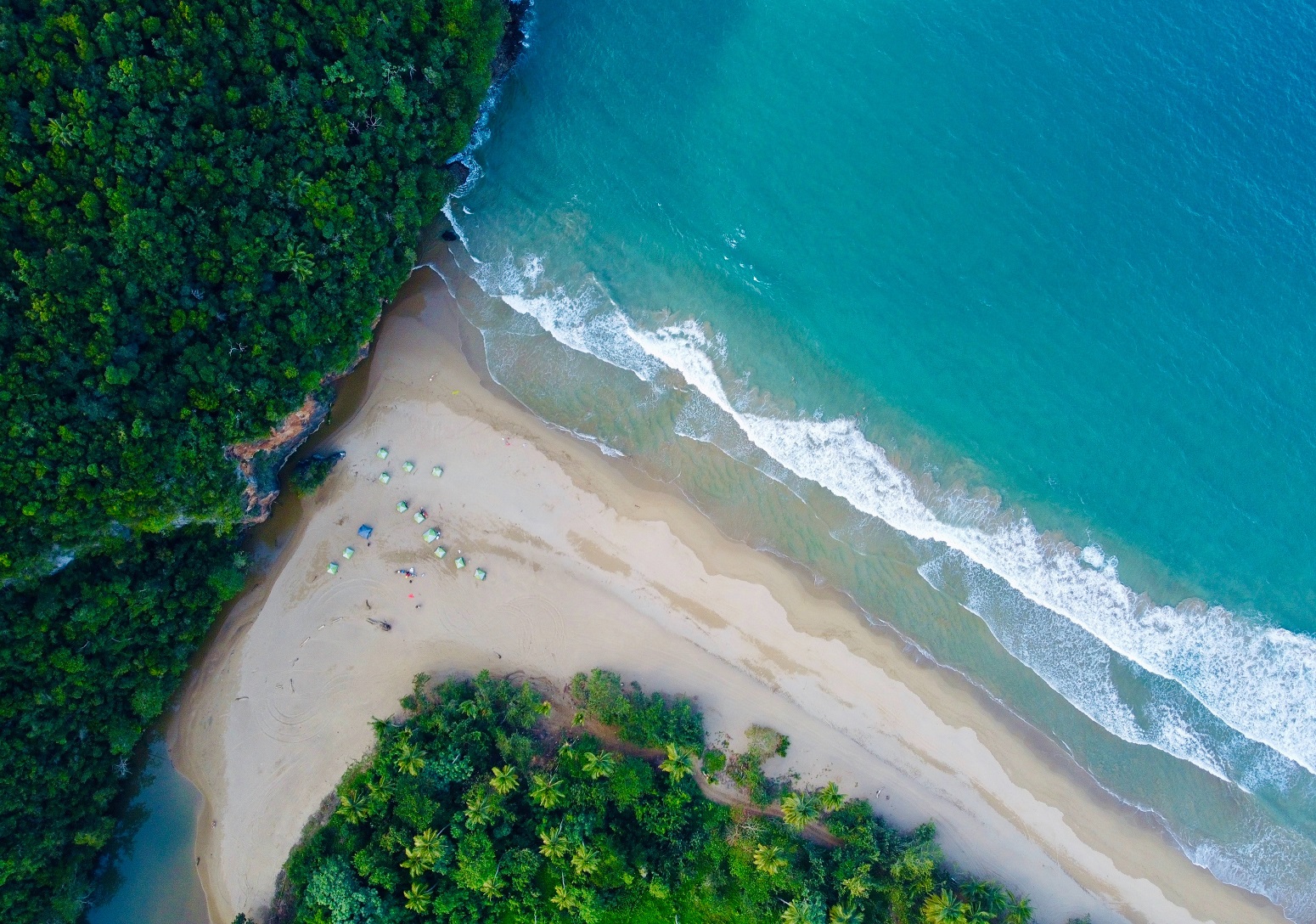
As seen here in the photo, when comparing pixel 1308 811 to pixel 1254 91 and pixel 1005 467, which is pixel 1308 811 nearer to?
pixel 1005 467

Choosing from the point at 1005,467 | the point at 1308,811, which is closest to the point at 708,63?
the point at 1005,467

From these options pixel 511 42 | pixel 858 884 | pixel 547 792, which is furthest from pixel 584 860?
pixel 511 42

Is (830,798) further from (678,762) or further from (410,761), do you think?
(410,761)

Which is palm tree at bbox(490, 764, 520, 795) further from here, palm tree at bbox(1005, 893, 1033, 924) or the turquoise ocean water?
palm tree at bbox(1005, 893, 1033, 924)

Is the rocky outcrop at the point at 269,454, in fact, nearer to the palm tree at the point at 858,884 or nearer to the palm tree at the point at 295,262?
the palm tree at the point at 295,262

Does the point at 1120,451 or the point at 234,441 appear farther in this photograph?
the point at 1120,451
